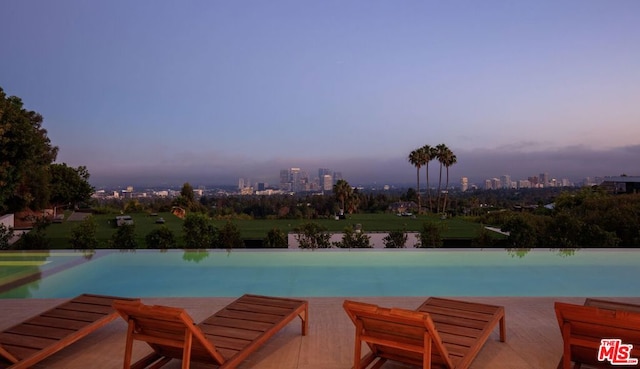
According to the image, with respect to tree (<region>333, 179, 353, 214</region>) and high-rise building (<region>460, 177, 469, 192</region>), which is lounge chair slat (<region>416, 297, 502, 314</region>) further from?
high-rise building (<region>460, 177, 469, 192</region>)

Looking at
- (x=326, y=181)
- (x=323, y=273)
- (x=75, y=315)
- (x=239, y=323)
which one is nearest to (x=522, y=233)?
(x=323, y=273)

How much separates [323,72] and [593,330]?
1188cm

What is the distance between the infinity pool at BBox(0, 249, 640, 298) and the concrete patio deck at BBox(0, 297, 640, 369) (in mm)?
1148

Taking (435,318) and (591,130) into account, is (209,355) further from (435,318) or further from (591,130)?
(591,130)

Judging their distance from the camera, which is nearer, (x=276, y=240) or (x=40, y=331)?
A: (x=40, y=331)

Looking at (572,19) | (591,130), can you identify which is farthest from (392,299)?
(591,130)

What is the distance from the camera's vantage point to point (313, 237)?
448 inches

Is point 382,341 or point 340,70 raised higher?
point 340,70

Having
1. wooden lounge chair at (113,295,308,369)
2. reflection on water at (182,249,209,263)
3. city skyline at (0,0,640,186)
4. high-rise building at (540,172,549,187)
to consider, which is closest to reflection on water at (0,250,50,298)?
reflection on water at (182,249,209,263)

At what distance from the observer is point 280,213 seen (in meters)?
31.0

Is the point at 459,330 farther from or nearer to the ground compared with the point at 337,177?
nearer to the ground

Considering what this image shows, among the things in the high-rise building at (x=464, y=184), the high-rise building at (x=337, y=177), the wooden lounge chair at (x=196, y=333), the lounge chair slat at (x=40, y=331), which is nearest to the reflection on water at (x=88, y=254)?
the lounge chair slat at (x=40, y=331)

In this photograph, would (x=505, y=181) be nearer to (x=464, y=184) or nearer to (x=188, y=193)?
(x=464, y=184)

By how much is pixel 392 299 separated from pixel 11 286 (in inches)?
197
